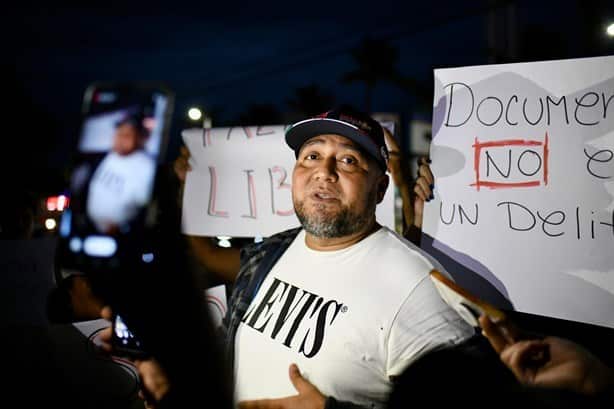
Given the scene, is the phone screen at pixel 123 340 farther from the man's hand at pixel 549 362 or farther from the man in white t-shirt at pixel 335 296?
the man's hand at pixel 549 362

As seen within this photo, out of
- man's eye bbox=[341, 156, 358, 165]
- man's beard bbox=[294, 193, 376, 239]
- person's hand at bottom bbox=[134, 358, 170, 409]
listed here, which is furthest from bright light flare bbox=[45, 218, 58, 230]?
man's eye bbox=[341, 156, 358, 165]

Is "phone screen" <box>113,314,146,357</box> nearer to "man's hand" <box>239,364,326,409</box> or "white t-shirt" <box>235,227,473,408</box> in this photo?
"white t-shirt" <box>235,227,473,408</box>

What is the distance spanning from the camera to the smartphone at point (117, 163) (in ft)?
7.36

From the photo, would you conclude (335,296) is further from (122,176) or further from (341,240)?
(122,176)

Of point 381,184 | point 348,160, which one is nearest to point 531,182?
point 381,184

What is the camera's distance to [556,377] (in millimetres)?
1632

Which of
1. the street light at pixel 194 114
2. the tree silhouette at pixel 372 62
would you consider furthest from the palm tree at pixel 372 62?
the street light at pixel 194 114

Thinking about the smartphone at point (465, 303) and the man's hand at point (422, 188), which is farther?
the man's hand at point (422, 188)

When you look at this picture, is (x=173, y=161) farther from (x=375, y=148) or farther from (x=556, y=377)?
(x=556, y=377)

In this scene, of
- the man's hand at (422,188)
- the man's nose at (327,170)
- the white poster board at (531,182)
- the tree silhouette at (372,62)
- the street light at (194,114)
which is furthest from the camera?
the tree silhouette at (372,62)

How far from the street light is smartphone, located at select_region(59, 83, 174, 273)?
4.56ft

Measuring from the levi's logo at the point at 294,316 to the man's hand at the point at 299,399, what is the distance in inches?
4.2

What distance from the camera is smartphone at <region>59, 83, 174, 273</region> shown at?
224 centimetres

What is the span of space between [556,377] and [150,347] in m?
1.49
